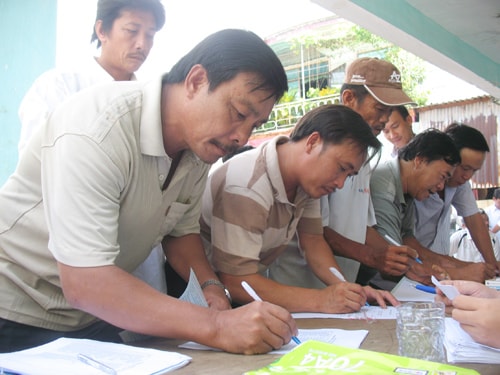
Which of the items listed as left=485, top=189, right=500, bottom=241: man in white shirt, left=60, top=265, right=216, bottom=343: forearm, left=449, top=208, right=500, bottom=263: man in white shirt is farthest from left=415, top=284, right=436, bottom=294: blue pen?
left=485, top=189, right=500, bottom=241: man in white shirt

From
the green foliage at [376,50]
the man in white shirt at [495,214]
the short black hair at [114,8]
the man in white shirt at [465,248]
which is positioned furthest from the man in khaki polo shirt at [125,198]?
the green foliage at [376,50]

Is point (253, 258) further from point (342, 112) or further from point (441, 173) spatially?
point (441, 173)

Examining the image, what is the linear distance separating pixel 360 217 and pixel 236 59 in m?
1.35

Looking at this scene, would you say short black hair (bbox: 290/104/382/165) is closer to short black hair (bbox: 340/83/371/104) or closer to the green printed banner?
short black hair (bbox: 340/83/371/104)

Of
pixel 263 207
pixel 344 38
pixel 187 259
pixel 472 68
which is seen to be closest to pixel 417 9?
pixel 472 68

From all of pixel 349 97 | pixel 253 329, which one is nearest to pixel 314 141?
pixel 349 97

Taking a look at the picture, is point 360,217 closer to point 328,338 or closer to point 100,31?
point 328,338

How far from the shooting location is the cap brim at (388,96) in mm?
2498

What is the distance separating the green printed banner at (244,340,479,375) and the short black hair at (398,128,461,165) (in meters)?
1.96

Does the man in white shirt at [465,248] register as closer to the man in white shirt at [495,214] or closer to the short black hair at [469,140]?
the man in white shirt at [495,214]

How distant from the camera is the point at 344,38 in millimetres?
12250

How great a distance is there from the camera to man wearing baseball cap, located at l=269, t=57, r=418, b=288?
2188 mm

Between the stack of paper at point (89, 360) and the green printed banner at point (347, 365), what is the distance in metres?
0.23

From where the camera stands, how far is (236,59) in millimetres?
1269
